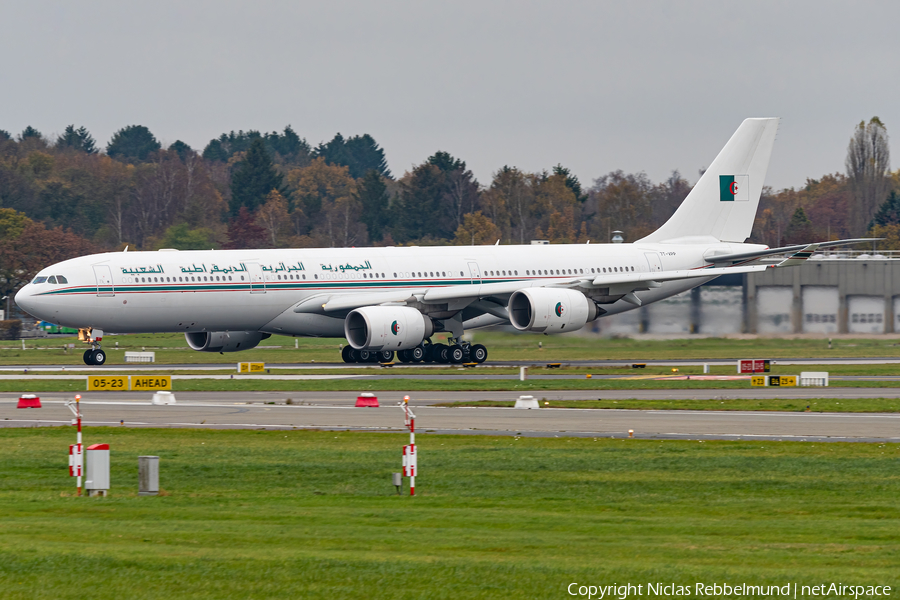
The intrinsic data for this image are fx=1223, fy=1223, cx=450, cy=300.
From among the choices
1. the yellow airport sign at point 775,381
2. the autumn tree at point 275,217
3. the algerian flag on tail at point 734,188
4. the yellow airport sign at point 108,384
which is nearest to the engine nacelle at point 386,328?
the yellow airport sign at point 108,384

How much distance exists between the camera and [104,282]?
4519 centimetres

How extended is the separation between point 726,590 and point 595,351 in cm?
4128

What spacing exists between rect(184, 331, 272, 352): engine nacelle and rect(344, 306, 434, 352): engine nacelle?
211 inches

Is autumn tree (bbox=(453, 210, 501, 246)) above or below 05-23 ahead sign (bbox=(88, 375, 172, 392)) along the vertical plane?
above

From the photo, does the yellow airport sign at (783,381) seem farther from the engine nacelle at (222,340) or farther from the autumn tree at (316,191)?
the autumn tree at (316,191)

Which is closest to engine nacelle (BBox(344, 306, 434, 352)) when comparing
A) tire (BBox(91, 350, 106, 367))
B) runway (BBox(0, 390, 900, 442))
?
tire (BBox(91, 350, 106, 367))

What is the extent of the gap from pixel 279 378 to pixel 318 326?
573 centimetres

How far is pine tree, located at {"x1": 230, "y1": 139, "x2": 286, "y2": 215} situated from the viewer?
509 feet

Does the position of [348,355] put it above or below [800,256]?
below

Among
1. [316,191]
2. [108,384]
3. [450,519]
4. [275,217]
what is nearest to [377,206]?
[275,217]

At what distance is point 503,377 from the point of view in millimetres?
43125

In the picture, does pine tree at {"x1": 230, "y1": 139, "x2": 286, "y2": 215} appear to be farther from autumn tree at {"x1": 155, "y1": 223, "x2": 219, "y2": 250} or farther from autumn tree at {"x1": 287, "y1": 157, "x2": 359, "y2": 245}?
autumn tree at {"x1": 155, "y1": 223, "x2": 219, "y2": 250}

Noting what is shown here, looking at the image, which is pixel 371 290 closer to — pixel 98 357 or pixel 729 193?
pixel 98 357

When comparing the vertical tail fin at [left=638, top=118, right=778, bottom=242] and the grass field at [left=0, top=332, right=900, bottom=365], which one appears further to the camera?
the vertical tail fin at [left=638, top=118, right=778, bottom=242]
